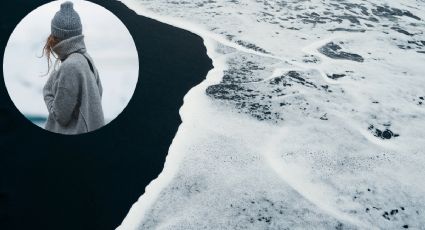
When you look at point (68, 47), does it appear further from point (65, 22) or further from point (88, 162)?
point (88, 162)

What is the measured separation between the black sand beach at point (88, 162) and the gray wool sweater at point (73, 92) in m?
0.70

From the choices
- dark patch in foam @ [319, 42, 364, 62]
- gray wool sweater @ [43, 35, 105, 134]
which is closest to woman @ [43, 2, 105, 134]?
gray wool sweater @ [43, 35, 105, 134]

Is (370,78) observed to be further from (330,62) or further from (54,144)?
(54,144)

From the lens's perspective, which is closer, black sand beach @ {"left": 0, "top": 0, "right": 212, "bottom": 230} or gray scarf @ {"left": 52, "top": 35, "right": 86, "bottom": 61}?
gray scarf @ {"left": 52, "top": 35, "right": 86, "bottom": 61}

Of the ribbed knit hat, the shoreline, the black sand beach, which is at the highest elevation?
the ribbed knit hat

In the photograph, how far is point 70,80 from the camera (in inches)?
81.4

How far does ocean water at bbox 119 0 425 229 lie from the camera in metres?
2.82

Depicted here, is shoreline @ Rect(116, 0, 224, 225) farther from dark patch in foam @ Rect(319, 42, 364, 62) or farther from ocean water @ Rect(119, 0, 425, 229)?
dark patch in foam @ Rect(319, 42, 364, 62)

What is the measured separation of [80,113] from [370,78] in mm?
3853

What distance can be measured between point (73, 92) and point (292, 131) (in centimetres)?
223

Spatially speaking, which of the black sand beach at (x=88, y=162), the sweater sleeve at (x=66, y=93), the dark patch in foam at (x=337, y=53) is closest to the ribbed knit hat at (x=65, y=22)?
the sweater sleeve at (x=66, y=93)

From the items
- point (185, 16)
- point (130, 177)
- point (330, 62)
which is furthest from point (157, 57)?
point (330, 62)

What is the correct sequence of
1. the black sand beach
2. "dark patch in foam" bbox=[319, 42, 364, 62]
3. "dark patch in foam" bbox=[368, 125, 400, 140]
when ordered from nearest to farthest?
the black sand beach < "dark patch in foam" bbox=[368, 125, 400, 140] < "dark patch in foam" bbox=[319, 42, 364, 62]

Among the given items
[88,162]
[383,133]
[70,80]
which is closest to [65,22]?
[70,80]
